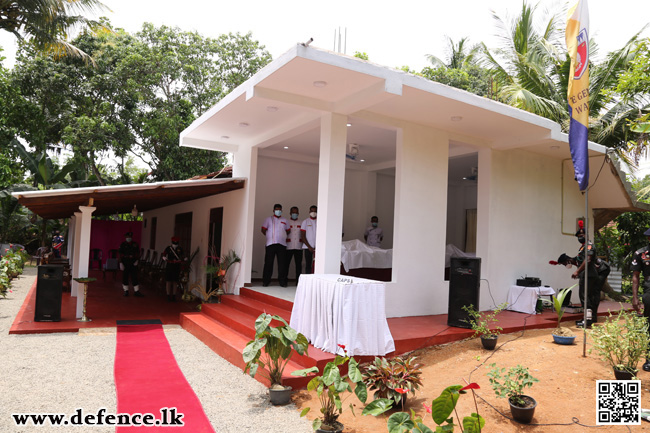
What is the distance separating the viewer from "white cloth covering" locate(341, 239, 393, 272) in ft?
29.9

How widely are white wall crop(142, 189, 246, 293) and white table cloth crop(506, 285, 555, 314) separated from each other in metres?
5.65

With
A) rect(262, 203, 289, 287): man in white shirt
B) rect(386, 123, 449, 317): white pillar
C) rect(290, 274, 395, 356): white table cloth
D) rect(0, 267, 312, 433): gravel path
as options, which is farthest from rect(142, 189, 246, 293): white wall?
rect(290, 274, 395, 356): white table cloth

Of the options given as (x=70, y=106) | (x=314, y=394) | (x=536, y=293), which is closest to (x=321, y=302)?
(x=314, y=394)

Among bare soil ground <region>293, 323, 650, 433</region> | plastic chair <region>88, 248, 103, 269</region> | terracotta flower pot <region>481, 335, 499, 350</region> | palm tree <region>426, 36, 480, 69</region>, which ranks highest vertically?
palm tree <region>426, 36, 480, 69</region>

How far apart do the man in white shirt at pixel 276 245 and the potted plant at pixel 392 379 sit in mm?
5286

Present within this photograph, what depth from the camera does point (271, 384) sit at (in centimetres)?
512

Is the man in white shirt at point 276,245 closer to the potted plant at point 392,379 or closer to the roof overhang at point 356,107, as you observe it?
the roof overhang at point 356,107

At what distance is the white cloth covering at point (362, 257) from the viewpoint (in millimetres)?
9109

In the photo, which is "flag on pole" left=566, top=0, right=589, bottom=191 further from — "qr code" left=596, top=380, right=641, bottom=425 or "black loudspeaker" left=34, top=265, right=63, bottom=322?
"black loudspeaker" left=34, top=265, right=63, bottom=322

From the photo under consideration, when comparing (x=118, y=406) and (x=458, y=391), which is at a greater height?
(x=458, y=391)

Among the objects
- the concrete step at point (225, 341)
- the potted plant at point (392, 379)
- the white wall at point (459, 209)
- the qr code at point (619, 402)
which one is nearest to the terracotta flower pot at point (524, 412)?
the qr code at point (619, 402)

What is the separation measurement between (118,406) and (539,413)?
4.25 metres

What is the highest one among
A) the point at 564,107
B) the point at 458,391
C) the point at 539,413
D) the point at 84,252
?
the point at 564,107

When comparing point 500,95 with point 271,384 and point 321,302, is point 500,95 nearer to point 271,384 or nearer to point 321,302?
point 321,302
